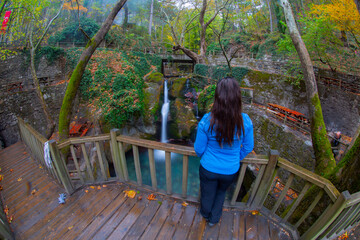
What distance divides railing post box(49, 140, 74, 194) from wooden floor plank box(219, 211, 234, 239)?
2533 mm

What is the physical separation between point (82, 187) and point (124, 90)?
296 inches

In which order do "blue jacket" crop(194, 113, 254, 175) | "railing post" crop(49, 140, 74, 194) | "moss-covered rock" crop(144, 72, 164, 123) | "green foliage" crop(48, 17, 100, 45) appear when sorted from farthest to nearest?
"green foliage" crop(48, 17, 100, 45)
"moss-covered rock" crop(144, 72, 164, 123)
"railing post" crop(49, 140, 74, 194)
"blue jacket" crop(194, 113, 254, 175)

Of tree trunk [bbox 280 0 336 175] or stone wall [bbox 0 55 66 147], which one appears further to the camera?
stone wall [bbox 0 55 66 147]

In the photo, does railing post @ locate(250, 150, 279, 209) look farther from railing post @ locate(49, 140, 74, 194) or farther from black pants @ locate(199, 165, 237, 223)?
railing post @ locate(49, 140, 74, 194)

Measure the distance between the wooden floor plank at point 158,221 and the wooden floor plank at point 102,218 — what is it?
613 mm

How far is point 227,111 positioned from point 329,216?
1.53 meters

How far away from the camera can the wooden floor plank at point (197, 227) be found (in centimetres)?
211

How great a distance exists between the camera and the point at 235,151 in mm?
1870

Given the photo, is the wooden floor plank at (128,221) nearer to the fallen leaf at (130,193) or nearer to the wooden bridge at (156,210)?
the wooden bridge at (156,210)

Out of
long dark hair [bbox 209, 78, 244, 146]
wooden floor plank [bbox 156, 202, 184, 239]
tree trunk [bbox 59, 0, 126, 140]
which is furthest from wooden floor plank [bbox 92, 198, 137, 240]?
tree trunk [bbox 59, 0, 126, 140]

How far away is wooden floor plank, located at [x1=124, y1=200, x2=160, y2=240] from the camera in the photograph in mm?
2119

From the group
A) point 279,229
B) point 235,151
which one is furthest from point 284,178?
point 235,151

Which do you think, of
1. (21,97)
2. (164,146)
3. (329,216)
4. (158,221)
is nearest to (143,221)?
(158,221)

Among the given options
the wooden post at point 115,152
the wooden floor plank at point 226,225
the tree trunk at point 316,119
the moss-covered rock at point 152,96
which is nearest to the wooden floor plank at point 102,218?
the wooden post at point 115,152
